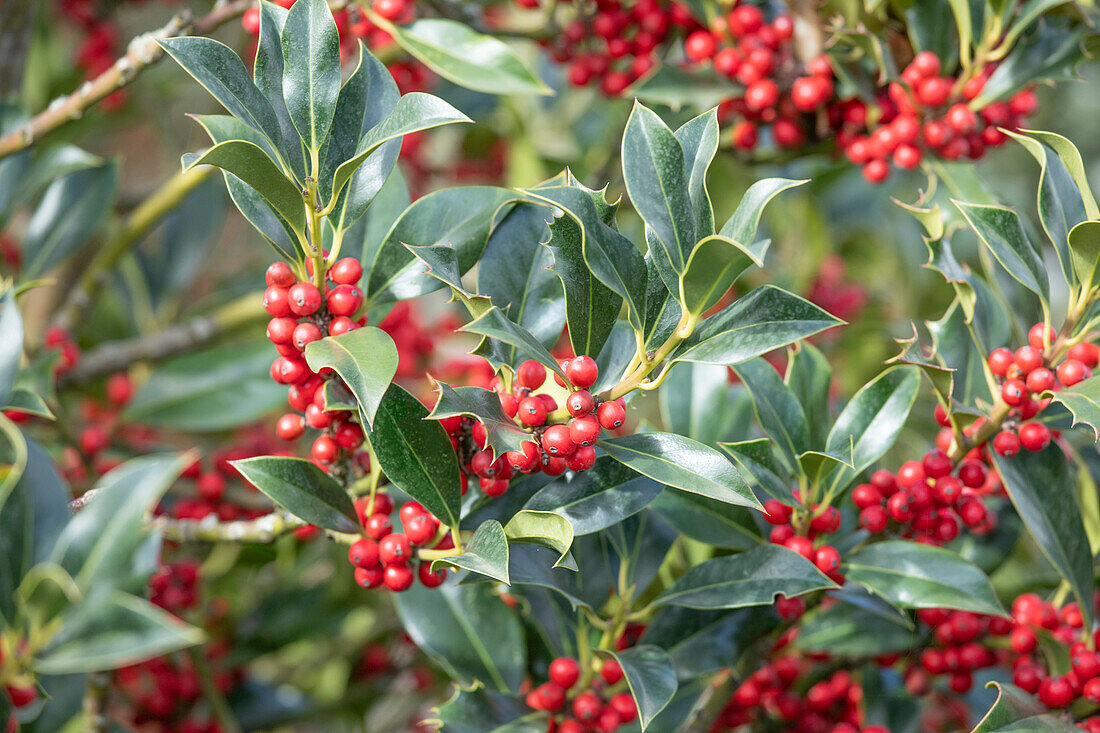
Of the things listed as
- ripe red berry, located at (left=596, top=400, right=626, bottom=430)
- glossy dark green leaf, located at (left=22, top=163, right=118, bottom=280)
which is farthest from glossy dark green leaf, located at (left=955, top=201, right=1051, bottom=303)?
glossy dark green leaf, located at (left=22, top=163, right=118, bottom=280)

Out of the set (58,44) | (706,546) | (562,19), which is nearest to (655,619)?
(706,546)

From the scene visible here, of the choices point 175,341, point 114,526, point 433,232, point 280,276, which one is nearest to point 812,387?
point 433,232

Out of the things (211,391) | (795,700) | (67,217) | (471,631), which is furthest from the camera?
(211,391)

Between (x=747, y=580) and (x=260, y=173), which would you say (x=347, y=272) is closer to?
(x=260, y=173)

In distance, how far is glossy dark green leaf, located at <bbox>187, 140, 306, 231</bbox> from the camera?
0.56m

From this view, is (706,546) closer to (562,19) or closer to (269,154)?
(269,154)

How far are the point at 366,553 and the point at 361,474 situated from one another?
10 cm

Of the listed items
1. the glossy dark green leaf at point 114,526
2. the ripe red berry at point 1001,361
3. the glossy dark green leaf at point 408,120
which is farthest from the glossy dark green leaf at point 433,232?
the ripe red berry at point 1001,361

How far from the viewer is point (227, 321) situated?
4.58ft

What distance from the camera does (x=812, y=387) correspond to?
2.77ft

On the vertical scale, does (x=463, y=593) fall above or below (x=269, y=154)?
below

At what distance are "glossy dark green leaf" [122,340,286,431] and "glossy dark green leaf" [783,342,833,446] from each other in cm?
74

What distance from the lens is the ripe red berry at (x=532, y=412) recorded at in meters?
0.62

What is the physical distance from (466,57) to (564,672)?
2.03ft
